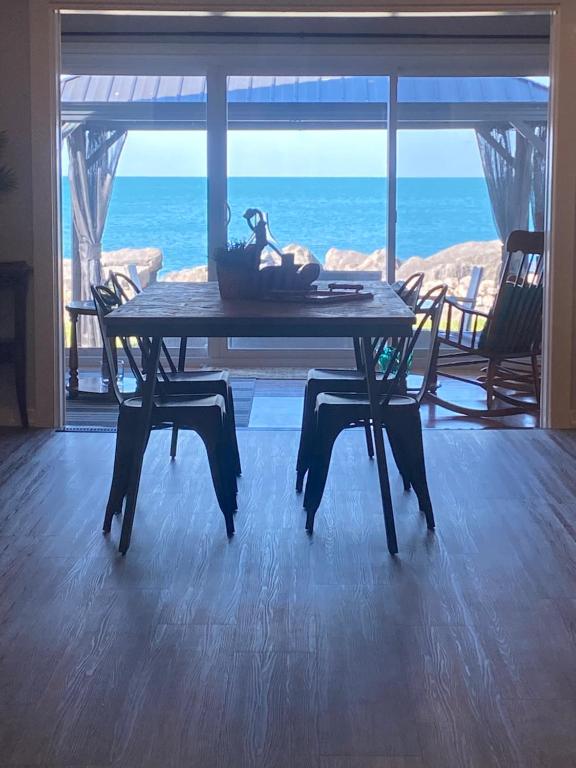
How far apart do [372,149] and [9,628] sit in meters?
5.77

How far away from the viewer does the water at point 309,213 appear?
773cm

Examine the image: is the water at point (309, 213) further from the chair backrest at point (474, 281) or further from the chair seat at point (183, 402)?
the chair seat at point (183, 402)

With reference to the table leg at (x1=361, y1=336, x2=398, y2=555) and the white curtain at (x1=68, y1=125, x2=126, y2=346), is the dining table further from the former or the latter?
the white curtain at (x1=68, y1=125, x2=126, y2=346)

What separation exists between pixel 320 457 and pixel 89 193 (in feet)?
16.4

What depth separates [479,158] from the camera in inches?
306

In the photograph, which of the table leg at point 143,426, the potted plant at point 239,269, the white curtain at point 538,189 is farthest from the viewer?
the white curtain at point 538,189

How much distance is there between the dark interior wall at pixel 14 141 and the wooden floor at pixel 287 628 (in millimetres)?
1233


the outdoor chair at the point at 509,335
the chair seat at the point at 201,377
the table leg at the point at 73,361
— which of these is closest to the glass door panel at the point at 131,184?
the table leg at the point at 73,361

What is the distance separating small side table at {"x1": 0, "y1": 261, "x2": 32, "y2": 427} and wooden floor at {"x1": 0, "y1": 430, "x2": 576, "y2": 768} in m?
0.97

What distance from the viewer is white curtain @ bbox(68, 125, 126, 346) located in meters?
7.73

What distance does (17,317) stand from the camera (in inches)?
194

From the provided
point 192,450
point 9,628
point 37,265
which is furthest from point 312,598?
point 37,265

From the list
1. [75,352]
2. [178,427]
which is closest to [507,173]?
[75,352]

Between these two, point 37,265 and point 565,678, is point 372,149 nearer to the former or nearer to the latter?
point 37,265
